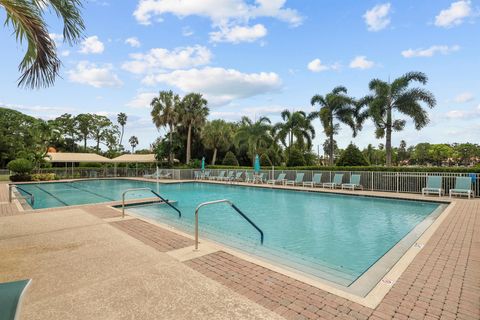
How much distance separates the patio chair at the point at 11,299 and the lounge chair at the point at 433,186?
48.0 feet

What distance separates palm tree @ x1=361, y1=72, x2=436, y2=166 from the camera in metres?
18.7

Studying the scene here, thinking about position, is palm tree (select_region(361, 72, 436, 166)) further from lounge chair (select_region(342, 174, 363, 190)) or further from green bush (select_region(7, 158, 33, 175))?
green bush (select_region(7, 158, 33, 175))

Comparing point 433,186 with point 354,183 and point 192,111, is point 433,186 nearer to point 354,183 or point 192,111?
point 354,183

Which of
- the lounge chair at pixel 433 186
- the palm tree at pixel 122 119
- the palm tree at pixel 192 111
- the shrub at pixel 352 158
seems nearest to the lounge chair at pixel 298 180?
the shrub at pixel 352 158

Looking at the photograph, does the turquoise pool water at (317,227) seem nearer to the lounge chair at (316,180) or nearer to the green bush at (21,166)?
the lounge chair at (316,180)

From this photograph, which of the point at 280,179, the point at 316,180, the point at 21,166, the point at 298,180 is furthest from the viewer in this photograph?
the point at 21,166

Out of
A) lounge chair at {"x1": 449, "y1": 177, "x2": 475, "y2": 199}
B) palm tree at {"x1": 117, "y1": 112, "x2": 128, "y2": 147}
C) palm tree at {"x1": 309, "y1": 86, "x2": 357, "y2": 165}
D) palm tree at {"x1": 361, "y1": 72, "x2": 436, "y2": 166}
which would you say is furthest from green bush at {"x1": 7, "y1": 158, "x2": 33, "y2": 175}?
palm tree at {"x1": 117, "y1": 112, "x2": 128, "y2": 147}

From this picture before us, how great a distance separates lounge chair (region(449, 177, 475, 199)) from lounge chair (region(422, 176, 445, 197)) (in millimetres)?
569

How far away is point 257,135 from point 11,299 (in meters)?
29.7

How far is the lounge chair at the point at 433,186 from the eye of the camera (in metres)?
12.3

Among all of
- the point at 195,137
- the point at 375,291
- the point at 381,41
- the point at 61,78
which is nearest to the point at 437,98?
the point at 381,41

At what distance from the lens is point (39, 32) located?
12.2 feet

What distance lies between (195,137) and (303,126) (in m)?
14.7

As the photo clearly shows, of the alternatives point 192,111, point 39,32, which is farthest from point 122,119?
point 39,32
